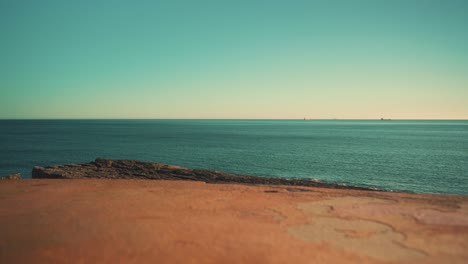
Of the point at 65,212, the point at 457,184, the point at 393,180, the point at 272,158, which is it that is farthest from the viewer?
the point at 272,158

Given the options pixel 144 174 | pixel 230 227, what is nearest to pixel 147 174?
pixel 144 174

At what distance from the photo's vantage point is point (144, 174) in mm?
19125

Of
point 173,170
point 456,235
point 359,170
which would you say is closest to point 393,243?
point 456,235

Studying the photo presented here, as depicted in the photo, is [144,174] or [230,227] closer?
[230,227]

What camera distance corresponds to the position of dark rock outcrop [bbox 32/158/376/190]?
17531mm

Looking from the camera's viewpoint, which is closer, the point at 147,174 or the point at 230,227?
the point at 230,227

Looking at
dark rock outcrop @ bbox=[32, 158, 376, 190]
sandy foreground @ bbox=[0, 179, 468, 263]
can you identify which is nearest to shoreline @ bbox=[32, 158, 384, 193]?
dark rock outcrop @ bbox=[32, 158, 376, 190]

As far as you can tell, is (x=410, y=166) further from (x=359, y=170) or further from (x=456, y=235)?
(x=456, y=235)

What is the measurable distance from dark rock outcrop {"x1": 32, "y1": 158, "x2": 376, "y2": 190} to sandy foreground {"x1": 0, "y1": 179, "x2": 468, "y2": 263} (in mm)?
5247

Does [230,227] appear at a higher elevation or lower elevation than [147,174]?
higher

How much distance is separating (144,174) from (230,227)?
12.6m

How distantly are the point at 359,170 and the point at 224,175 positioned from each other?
23762mm

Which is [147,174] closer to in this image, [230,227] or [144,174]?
[144,174]

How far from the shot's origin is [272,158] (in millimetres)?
46062
